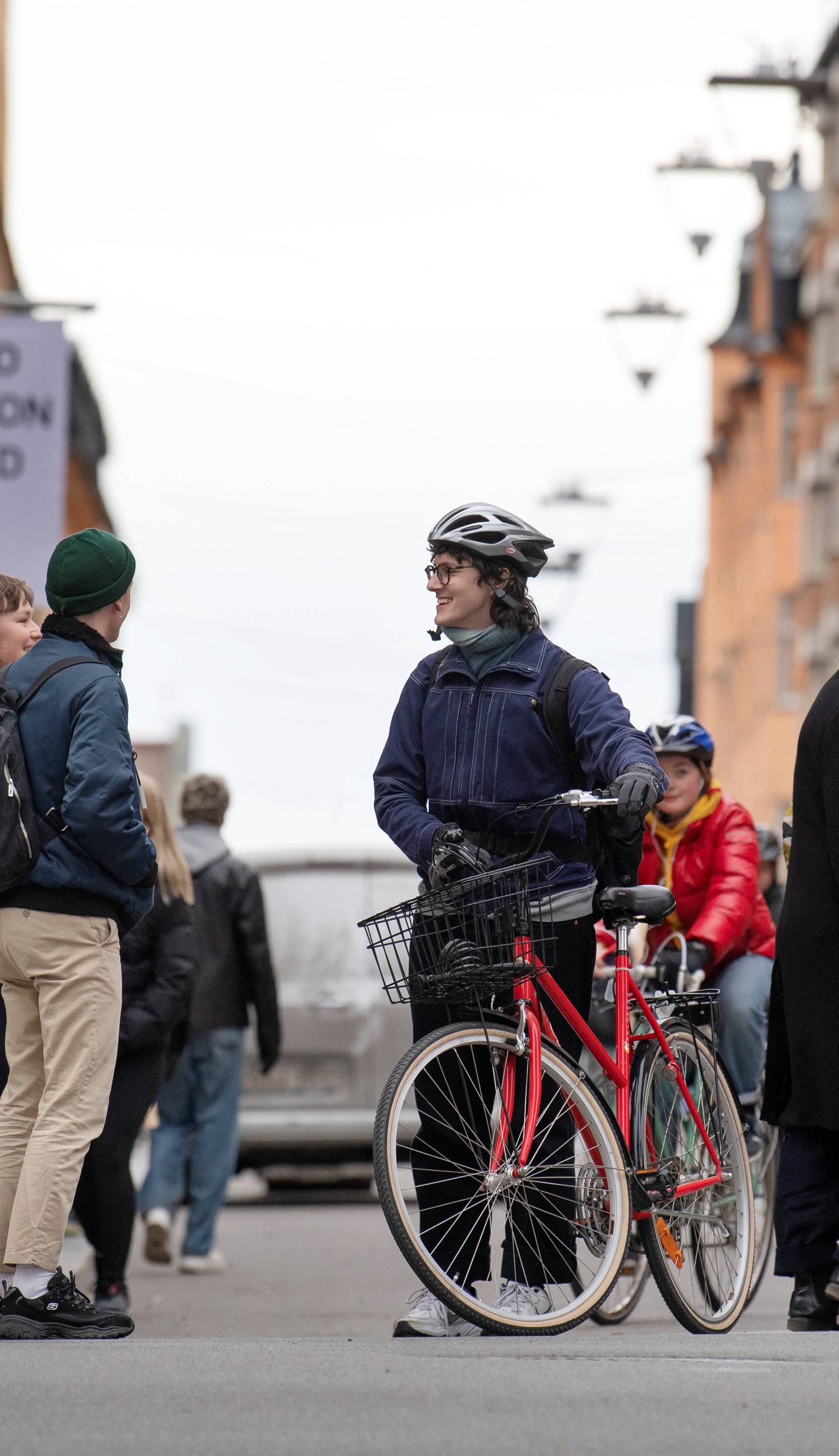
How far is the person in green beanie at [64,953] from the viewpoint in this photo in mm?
6145

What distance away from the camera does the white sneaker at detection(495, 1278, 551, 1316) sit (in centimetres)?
600

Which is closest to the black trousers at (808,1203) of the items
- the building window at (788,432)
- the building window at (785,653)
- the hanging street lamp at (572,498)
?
the hanging street lamp at (572,498)

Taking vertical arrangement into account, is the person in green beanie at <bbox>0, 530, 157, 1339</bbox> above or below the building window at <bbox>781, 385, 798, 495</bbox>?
below

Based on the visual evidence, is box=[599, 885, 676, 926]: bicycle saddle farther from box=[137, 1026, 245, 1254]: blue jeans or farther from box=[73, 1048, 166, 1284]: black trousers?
box=[137, 1026, 245, 1254]: blue jeans

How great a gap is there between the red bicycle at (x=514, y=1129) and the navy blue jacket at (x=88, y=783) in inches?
26.9

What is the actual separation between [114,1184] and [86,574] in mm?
2716

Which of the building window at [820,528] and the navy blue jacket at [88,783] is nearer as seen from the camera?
the navy blue jacket at [88,783]

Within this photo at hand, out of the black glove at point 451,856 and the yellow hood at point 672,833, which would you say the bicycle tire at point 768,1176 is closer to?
the yellow hood at point 672,833

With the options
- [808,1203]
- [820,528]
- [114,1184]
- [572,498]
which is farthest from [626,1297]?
[820,528]

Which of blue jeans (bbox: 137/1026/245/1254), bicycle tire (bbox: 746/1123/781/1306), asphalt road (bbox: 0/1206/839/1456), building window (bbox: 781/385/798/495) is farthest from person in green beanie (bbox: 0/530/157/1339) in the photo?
building window (bbox: 781/385/798/495)

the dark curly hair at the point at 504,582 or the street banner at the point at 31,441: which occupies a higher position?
the street banner at the point at 31,441

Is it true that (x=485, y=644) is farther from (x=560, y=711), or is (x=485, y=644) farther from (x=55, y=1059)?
(x=55, y=1059)

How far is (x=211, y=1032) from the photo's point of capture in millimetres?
11727

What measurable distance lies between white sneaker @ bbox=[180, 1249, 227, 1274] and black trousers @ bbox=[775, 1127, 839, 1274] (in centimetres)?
508
